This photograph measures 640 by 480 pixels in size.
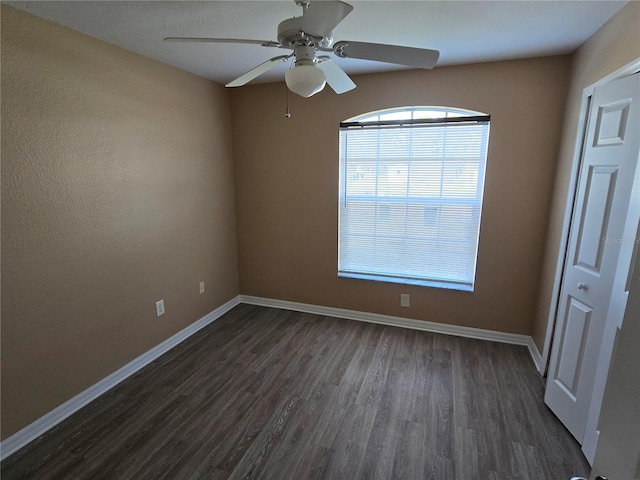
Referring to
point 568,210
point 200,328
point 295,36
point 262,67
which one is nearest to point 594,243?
point 568,210

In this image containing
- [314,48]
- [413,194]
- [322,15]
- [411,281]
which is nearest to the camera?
[322,15]

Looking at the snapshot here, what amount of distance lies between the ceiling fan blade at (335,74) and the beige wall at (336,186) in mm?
1055

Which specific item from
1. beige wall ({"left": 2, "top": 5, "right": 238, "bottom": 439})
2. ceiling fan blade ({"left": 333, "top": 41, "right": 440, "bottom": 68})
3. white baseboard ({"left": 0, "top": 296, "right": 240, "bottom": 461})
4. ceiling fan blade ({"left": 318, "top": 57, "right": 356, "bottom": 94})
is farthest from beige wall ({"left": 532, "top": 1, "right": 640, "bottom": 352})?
white baseboard ({"left": 0, "top": 296, "right": 240, "bottom": 461})

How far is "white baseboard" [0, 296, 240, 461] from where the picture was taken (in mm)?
1844

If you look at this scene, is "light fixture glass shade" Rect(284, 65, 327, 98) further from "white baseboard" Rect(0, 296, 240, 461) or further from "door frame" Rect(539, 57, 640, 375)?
"white baseboard" Rect(0, 296, 240, 461)

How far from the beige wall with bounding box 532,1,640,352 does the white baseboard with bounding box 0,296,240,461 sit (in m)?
3.15

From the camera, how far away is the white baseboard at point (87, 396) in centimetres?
184

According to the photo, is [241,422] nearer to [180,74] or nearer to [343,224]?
[343,224]

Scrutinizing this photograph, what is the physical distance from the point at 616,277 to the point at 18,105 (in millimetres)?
3275

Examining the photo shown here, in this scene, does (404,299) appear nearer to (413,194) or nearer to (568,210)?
(413,194)

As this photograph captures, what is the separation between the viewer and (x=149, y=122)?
255cm

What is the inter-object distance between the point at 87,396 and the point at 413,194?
3064 mm

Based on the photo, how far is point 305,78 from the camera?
4.72ft

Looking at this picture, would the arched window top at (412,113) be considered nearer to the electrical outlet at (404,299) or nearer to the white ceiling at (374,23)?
the white ceiling at (374,23)
